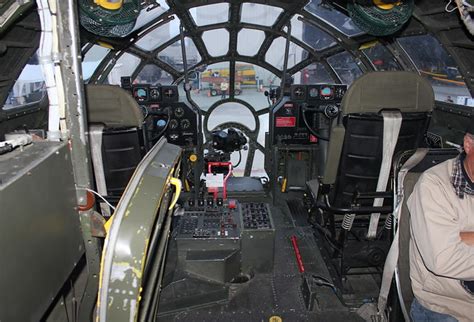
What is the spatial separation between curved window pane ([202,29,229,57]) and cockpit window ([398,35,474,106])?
258 cm

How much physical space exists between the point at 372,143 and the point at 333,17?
283cm

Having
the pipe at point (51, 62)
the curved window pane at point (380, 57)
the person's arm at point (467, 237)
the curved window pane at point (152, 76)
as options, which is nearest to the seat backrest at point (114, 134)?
the pipe at point (51, 62)

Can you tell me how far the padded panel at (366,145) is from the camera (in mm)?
2414

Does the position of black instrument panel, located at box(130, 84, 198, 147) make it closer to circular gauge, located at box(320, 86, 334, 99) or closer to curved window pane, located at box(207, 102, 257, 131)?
curved window pane, located at box(207, 102, 257, 131)

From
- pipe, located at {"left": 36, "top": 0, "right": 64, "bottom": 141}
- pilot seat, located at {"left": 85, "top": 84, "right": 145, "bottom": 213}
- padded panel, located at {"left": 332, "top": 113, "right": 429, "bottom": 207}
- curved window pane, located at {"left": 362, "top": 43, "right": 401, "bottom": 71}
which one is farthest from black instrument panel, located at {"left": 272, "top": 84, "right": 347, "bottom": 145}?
pipe, located at {"left": 36, "top": 0, "right": 64, "bottom": 141}

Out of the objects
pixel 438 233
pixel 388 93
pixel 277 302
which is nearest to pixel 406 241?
pixel 438 233

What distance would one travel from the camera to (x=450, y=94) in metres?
3.75

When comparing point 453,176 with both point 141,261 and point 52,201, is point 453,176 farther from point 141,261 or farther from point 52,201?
point 52,201

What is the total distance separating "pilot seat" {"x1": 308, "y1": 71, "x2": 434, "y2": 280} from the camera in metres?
2.43

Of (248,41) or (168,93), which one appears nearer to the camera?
(168,93)

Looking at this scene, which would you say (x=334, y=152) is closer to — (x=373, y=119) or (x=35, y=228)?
(x=373, y=119)

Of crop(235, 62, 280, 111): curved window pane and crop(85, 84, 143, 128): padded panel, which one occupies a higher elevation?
crop(235, 62, 280, 111): curved window pane

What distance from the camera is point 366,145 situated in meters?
2.46

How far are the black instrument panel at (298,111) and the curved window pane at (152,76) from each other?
2143 mm
